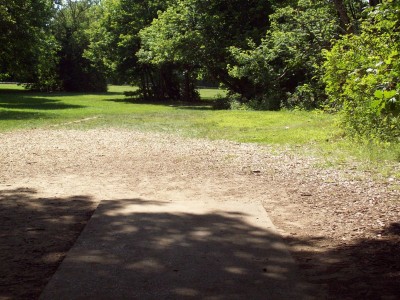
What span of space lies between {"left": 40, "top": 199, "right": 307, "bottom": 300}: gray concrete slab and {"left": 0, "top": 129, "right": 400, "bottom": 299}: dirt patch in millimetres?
188

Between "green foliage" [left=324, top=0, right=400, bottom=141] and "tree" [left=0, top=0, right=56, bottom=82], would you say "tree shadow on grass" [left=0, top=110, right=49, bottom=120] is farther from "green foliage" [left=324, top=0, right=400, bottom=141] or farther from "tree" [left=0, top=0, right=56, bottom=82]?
"green foliage" [left=324, top=0, right=400, bottom=141]

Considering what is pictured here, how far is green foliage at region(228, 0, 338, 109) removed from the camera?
846 inches

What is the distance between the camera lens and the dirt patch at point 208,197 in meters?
4.07

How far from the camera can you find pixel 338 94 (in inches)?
432

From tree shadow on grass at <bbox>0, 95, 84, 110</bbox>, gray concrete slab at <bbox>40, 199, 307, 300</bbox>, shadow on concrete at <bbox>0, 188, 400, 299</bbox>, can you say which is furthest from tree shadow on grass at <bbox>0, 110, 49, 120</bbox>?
gray concrete slab at <bbox>40, 199, 307, 300</bbox>

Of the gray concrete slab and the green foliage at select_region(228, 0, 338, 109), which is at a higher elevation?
the green foliage at select_region(228, 0, 338, 109)

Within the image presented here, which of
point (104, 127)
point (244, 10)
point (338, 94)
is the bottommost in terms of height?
point (104, 127)

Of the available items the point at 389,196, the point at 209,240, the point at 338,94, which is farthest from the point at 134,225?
the point at 338,94

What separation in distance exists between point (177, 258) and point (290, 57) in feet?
65.7

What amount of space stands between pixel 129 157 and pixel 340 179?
428cm

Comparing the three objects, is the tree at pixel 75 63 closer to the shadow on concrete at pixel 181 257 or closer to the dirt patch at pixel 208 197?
the dirt patch at pixel 208 197

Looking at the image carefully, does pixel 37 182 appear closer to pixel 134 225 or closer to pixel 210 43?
pixel 134 225

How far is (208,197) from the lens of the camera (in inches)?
262

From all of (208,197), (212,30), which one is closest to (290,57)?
(212,30)
